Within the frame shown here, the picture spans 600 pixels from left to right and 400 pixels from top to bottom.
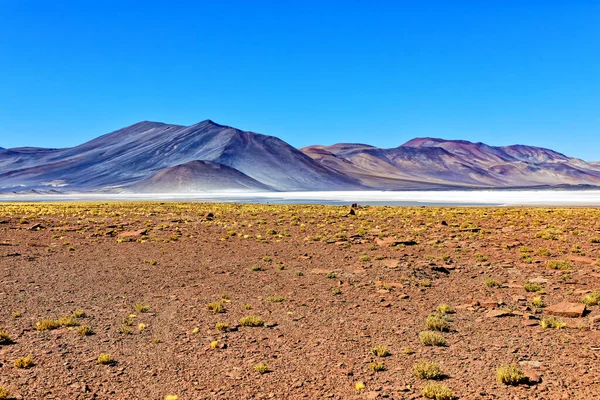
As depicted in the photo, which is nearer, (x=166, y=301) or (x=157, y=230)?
(x=166, y=301)

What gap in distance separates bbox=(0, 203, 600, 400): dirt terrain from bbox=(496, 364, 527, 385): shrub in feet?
0.10

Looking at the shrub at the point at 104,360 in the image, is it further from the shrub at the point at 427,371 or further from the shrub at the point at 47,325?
the shrub at the point at 427,371

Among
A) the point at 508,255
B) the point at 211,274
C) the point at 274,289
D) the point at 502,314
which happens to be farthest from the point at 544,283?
the point at 211,274

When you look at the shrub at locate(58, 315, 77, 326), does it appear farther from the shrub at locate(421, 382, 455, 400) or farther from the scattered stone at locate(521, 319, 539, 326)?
the scattered stone at locate(521, 319, 539, 326)

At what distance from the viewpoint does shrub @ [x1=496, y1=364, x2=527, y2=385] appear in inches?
292

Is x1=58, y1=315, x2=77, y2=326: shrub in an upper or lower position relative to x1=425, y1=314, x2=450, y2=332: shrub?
lower

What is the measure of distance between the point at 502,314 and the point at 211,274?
9095 mm

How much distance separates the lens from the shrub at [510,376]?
7418 millimetres

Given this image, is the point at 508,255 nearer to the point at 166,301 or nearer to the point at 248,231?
the point at 166,301

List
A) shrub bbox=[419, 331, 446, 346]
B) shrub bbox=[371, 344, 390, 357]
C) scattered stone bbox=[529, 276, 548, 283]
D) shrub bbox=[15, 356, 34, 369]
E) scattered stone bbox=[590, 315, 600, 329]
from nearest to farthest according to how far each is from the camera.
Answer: shrub bbox=[15, 356, 34, 369]
shrub bbox=[371, 344, 390, 357]
shrub bbox=[419, 331, 446, 346]
scattered stone bbox=[590, 315, 600, 329]
scattered stone bbox=[529, 276, 548, 283]

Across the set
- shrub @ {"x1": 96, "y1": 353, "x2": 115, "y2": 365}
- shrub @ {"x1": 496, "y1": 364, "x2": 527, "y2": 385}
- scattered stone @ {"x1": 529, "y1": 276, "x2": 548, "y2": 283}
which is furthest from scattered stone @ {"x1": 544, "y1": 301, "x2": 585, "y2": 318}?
shrub @ {"x1": 96, "y1": 353, "x2": 115, "y2": 365}

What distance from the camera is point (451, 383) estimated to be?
748cm

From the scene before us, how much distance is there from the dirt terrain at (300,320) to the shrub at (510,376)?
0.10 feet

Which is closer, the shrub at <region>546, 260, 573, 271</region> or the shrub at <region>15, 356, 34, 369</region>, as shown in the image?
the shrub at <region>15, 356, 34, 369</region>
